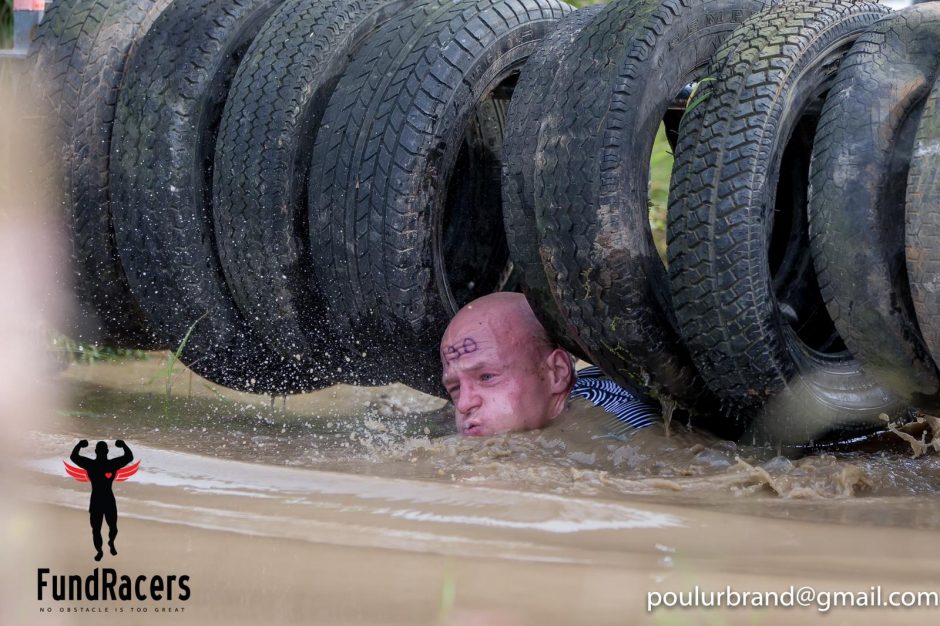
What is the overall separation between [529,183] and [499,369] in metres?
0.75

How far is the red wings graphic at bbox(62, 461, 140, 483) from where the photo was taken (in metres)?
3.20

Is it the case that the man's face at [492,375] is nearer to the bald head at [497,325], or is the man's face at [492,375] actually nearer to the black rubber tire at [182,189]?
the bald head at [497,325]

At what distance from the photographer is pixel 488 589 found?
2436 millimetres

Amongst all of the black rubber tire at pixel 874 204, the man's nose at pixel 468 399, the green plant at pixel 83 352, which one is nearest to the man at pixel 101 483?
the man's nose at pixel 468 399

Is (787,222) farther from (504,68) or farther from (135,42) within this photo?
(135,42)

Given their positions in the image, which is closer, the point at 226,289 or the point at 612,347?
the point at 612,347

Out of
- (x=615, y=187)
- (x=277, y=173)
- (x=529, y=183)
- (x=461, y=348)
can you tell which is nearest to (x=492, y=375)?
(x=461, y=348)

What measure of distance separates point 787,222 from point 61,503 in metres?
3.19

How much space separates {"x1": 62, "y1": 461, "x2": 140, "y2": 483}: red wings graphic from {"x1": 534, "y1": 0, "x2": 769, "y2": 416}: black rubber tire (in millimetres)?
1446

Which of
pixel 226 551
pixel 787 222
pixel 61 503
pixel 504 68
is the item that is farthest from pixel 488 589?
pixel 787 222

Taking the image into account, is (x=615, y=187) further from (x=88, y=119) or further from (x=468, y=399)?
(x=88, y=119)

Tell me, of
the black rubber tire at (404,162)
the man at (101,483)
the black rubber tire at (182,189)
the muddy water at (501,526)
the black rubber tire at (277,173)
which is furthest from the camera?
the black rubber tire at (182,189)

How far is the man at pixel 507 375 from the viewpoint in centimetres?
420

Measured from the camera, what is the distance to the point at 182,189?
4613 millimetres
